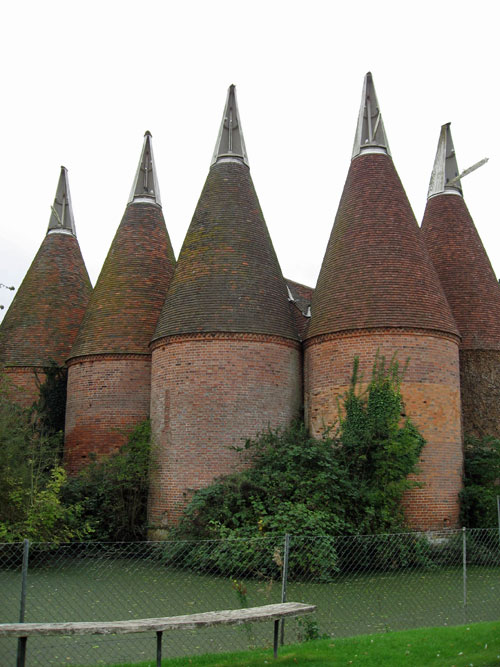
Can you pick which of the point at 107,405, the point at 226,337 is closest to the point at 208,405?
the point at 226,337

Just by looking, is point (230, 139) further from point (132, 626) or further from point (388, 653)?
point (132, 626)

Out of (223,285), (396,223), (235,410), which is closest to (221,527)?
(235,410)

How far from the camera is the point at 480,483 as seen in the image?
17.5 m

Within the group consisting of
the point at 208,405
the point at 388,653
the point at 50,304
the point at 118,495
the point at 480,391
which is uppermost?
the point at 50,304

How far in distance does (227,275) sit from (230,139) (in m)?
5.67

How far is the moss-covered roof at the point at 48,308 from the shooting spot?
23.2m

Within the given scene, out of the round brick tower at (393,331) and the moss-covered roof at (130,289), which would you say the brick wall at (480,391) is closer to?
the round brick tower at (393,331)

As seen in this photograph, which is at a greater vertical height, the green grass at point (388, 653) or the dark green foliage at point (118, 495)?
the dark green foliage at point (118, 495)

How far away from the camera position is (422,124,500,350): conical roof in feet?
65.6

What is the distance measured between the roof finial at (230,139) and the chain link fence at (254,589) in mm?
12028

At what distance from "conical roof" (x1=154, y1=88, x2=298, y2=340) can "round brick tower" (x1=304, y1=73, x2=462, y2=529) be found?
143 centimetres

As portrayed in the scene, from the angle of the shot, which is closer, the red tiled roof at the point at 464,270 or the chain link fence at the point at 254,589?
the chain link fence at the point at 254,589

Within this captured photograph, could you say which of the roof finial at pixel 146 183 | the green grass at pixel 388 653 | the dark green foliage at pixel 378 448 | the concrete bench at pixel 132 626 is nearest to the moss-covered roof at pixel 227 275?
the dark green foliage at pixel 378 448

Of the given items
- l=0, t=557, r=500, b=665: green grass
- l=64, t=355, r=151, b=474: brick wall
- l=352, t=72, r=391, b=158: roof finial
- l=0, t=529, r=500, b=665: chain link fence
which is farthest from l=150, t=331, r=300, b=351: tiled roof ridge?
l=352, t=72, r=391, b=158: roof finial
